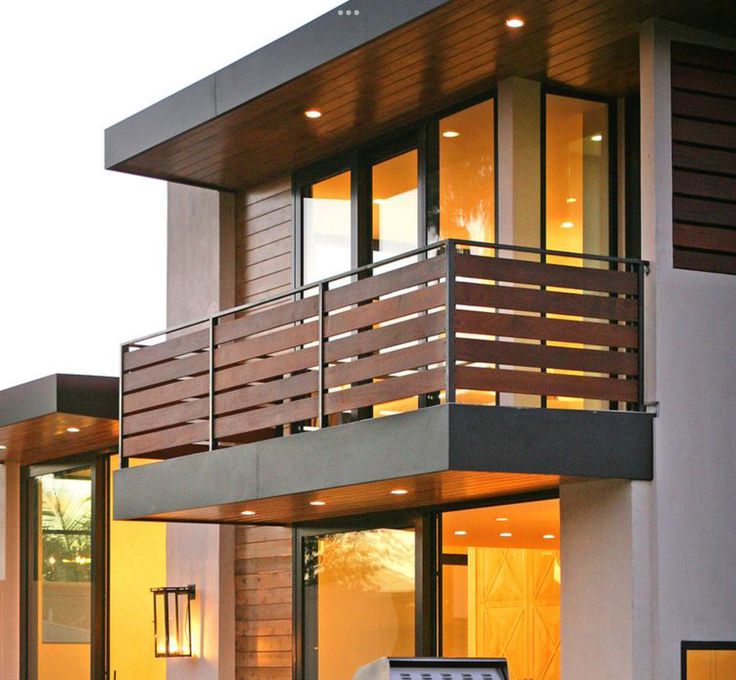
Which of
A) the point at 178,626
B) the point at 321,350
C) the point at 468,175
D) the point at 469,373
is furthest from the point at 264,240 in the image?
the point at 469,373

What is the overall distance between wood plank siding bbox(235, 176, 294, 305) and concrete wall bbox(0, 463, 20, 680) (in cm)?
556

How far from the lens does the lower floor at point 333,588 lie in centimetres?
876

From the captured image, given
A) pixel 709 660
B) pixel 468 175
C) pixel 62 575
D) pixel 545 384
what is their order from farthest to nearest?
pixel 62 575, pixel 468 175, pixel 709 660, pixel 545 384

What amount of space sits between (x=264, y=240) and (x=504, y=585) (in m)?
3.83

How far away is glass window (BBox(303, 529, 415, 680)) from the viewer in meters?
11.1

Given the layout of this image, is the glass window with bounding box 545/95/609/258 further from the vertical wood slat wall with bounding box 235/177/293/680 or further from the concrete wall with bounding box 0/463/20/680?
the concrete wall with bounding box 0/463/20/680

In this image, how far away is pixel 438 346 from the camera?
833cm

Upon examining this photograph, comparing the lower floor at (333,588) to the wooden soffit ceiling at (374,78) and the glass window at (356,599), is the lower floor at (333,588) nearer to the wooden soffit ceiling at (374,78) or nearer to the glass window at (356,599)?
the glass window at (356,599)

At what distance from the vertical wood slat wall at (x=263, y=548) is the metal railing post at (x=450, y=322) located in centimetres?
417

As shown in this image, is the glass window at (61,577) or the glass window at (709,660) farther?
the glass window at (61,577)

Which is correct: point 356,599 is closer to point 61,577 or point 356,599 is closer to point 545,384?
point 545,384

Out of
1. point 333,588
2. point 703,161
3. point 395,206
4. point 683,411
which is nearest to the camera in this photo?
point 683,411

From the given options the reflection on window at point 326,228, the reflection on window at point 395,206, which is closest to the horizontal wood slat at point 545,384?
the reflection on window at point 395,206

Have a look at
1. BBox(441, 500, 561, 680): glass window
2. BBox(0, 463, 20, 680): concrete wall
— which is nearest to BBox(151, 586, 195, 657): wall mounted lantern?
BBox(441, 500, 561, 680): glass window
